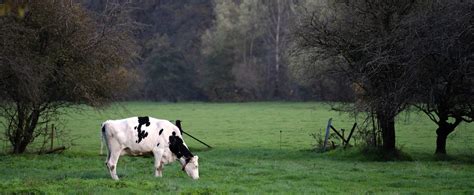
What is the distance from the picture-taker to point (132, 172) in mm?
18453

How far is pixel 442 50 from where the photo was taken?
17812mm

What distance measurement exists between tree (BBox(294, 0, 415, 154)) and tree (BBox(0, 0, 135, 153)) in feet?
24.7

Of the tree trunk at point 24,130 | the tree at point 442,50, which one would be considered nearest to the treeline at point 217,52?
the tree trunk at point 24,130

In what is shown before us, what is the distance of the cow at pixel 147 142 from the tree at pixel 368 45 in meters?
7.54

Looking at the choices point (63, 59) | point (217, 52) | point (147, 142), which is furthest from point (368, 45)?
point (217, 52)

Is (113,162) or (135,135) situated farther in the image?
(135,135)

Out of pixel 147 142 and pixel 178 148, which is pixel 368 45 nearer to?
pixel 178 148

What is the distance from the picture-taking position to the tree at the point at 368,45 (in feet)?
72.9

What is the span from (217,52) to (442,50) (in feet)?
253

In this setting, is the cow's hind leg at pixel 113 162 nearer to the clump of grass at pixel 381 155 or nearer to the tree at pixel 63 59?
the tree at pixel 63 59

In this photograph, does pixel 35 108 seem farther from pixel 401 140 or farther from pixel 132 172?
pixel 401 140

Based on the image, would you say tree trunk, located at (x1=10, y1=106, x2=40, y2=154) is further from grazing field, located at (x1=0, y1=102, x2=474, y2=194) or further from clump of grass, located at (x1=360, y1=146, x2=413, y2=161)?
clump of grass, located at (x1=360, y1=146, x2=413, y2=161)

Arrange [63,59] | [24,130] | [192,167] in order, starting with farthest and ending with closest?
[24,130] → [63,59] → [192,167]

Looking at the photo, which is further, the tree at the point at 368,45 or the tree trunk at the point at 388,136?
the tree trunk at the point at 388,136
